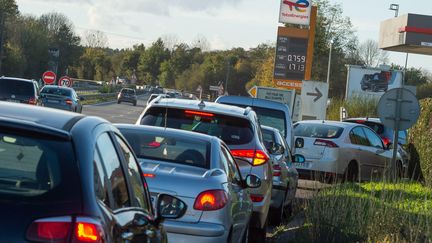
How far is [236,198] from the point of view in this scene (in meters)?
8.41

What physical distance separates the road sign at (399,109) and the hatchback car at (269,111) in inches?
71.6

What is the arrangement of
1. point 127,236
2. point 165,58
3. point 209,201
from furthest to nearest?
1. point 165,58
2. point 209,201
3. point 127,236

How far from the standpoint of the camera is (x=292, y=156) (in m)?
15.4

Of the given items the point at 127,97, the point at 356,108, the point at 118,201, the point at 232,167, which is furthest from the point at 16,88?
the point at 127,97

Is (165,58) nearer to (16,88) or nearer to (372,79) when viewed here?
(372,79)

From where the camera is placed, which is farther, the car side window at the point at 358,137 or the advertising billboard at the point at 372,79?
the advertising billboard at the point at 372,79

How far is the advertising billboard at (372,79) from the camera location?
61.0m

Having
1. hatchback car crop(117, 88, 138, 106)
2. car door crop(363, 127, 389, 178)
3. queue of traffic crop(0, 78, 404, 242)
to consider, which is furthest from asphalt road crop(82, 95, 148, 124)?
queue of traffic crop(0, 78, 404, 242)

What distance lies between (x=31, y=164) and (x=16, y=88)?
26394 millimetres

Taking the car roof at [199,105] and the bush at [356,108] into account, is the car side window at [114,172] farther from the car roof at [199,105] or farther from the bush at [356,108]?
the bush at [356,108]

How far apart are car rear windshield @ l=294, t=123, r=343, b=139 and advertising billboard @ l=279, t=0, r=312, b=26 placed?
2548 centimetres

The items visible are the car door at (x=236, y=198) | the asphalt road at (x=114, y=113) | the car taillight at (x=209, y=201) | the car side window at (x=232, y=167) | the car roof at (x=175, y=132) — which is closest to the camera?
the car taillight at (x=209, y=201)

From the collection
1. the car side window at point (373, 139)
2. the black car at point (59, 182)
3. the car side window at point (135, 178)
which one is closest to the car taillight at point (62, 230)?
the black car at point (59, 182)

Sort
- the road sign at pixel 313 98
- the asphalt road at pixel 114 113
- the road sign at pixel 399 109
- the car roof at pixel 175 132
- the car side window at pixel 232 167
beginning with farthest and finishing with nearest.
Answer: the asphalt road at pixel 114 113 → the road sign at pixel 313 98 → the road sign at pixel 399 109 → the car side window at pixel 232 167 → the car roof at pixel 175 132
